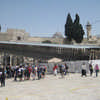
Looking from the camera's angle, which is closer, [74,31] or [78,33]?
[78,33]

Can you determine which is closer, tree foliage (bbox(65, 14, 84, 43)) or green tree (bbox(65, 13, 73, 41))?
tree foliage (bbox(65, 14, 84, 43))

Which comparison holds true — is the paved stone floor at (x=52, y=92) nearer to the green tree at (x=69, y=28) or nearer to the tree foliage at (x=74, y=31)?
the tree foliage at (x=74, y=31)

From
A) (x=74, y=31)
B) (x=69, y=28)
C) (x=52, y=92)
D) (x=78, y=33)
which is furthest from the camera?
(x=69, y=28)

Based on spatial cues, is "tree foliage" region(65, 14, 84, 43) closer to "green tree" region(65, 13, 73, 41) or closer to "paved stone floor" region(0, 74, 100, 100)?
"green tree" region(65, 13, 73, 41)

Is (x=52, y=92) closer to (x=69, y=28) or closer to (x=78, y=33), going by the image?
(x=78, y=33)

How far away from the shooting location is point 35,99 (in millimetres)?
8023

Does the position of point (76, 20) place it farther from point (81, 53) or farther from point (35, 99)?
point (35, 99)

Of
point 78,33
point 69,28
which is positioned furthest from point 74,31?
point 69,28

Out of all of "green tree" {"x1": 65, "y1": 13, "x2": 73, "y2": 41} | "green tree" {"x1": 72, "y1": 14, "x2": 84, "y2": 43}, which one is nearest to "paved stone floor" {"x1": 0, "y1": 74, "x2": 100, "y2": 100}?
"green tree" {"x1": 72, "y1": 14, "x2": 84, "y2": 43}

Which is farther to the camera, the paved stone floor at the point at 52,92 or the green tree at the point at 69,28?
the green tree at the point at 69,28

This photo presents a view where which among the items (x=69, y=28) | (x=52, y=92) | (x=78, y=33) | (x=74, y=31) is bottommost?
(x=52, y=92)

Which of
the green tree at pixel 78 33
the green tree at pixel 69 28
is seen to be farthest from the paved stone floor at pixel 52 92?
the green tree at pixel 69 28

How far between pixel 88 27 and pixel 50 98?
195ft

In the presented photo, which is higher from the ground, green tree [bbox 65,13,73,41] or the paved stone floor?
green tree [bbox 65,13,73,41]
